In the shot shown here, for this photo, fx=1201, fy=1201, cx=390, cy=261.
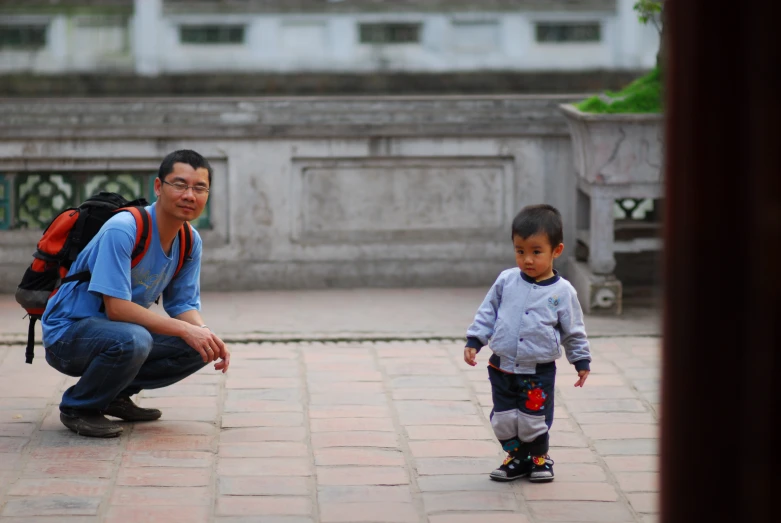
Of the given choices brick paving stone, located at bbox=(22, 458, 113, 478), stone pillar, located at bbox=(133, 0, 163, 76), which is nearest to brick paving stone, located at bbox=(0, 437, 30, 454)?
brick paving stone, located at bbox=(22, 458, 113, 478)

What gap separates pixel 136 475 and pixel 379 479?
85 centimetres

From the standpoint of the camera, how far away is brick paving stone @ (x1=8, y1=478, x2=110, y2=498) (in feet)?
13.1

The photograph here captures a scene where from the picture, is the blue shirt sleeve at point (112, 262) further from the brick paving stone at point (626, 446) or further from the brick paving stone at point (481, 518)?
the brick paving stone at point (626, 446)

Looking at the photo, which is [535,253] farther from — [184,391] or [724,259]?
[724,259]

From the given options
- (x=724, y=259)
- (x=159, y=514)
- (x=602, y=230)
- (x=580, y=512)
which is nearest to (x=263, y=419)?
(x=159, y=514)

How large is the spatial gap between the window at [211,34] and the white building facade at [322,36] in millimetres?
13

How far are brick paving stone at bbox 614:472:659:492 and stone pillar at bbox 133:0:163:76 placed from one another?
12.5 metres

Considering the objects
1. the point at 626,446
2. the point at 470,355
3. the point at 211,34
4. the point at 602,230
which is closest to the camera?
the point at 470,355

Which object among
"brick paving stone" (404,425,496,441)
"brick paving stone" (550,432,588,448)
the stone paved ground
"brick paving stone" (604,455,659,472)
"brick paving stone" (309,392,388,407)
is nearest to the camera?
the stone paved ground

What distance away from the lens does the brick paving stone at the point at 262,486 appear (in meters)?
4.05

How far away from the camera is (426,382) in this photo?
5.64 m

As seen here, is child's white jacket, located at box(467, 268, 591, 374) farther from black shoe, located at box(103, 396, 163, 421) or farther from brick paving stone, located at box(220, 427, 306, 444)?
black shoe, located at box(103, 396, 163, 421)

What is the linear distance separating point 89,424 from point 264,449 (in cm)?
69

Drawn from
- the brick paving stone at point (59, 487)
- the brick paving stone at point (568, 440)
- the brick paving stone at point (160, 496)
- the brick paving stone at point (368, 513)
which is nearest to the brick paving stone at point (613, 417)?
the brick paving stone at point (568, 440)
